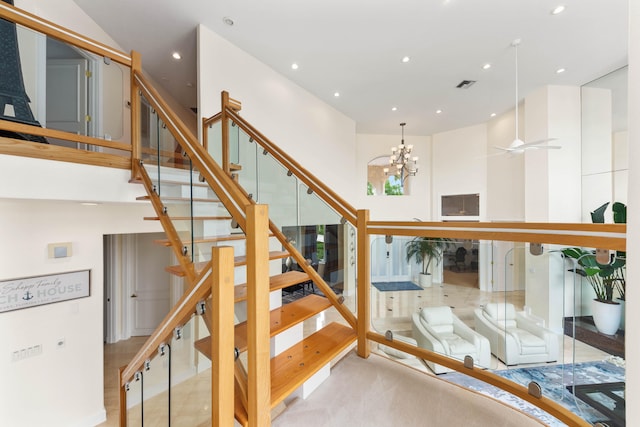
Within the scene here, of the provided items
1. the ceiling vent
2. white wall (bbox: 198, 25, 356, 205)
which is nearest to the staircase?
white wall (bbox: 198, 25, 356, 205)

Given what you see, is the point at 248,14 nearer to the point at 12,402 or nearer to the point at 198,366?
the point at 198,366

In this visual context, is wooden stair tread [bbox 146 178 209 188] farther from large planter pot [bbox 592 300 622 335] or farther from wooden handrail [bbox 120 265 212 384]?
large planter pot [bbox 592 300 622 335]

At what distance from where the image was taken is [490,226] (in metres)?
1.64

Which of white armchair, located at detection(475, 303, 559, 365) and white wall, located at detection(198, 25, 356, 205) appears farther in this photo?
white wall, located at detection(198, 25, 356, 205)

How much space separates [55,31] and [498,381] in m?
3.87

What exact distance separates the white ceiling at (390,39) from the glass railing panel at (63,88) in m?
1.70

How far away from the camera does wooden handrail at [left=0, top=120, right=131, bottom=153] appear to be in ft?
5.94

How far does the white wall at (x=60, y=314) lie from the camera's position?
2.67 m

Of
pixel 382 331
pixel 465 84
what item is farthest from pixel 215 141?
pixel 465 84

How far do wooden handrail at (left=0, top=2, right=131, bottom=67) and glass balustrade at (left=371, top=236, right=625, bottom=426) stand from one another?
8.89ft

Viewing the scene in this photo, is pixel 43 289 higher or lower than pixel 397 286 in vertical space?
higher

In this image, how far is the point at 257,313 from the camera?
3.90 ft

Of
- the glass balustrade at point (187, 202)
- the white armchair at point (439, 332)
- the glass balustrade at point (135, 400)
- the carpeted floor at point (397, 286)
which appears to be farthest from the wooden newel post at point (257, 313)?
the white armchair at point (439, 332)

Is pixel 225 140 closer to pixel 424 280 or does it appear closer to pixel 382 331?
pixel 382 331
